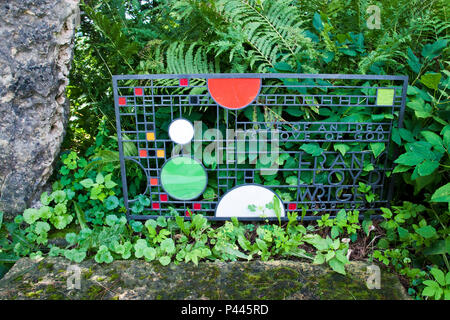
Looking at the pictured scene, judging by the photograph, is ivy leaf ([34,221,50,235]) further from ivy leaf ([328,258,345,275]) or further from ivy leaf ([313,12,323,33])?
ivy leaf ([313,12,323,33])

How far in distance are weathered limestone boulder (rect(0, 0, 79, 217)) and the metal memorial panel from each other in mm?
520

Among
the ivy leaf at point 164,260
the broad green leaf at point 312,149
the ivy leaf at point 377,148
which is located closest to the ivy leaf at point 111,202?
the ivy leaf at point 164,260

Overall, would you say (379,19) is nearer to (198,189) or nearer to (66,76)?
(198,189)

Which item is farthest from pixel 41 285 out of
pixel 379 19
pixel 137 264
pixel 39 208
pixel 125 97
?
pixel 379 19

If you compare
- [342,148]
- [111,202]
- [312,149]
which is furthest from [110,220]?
[342,148]

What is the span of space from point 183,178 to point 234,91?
0.80 metres

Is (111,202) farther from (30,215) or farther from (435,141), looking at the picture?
(435,141)

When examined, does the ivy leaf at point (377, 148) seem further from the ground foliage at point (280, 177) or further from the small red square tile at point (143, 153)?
the small red square tile at point (143, 153)

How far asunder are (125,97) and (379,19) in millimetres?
2090

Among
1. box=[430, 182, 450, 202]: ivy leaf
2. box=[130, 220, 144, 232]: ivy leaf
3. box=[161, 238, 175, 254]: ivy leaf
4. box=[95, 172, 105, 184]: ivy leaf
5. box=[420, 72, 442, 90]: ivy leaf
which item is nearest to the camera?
box=[430, 182, 450, 202]: ivy leaf

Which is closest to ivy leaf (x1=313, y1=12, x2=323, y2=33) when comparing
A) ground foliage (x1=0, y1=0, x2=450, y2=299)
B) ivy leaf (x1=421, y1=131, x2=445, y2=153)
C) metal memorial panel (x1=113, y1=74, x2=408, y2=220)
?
ground foliage (x1=0, y1=0, x2=450, y2=299)

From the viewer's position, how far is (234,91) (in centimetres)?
A: 261

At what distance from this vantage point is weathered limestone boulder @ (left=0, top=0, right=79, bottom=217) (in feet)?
8.21

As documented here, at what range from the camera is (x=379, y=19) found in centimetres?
277
